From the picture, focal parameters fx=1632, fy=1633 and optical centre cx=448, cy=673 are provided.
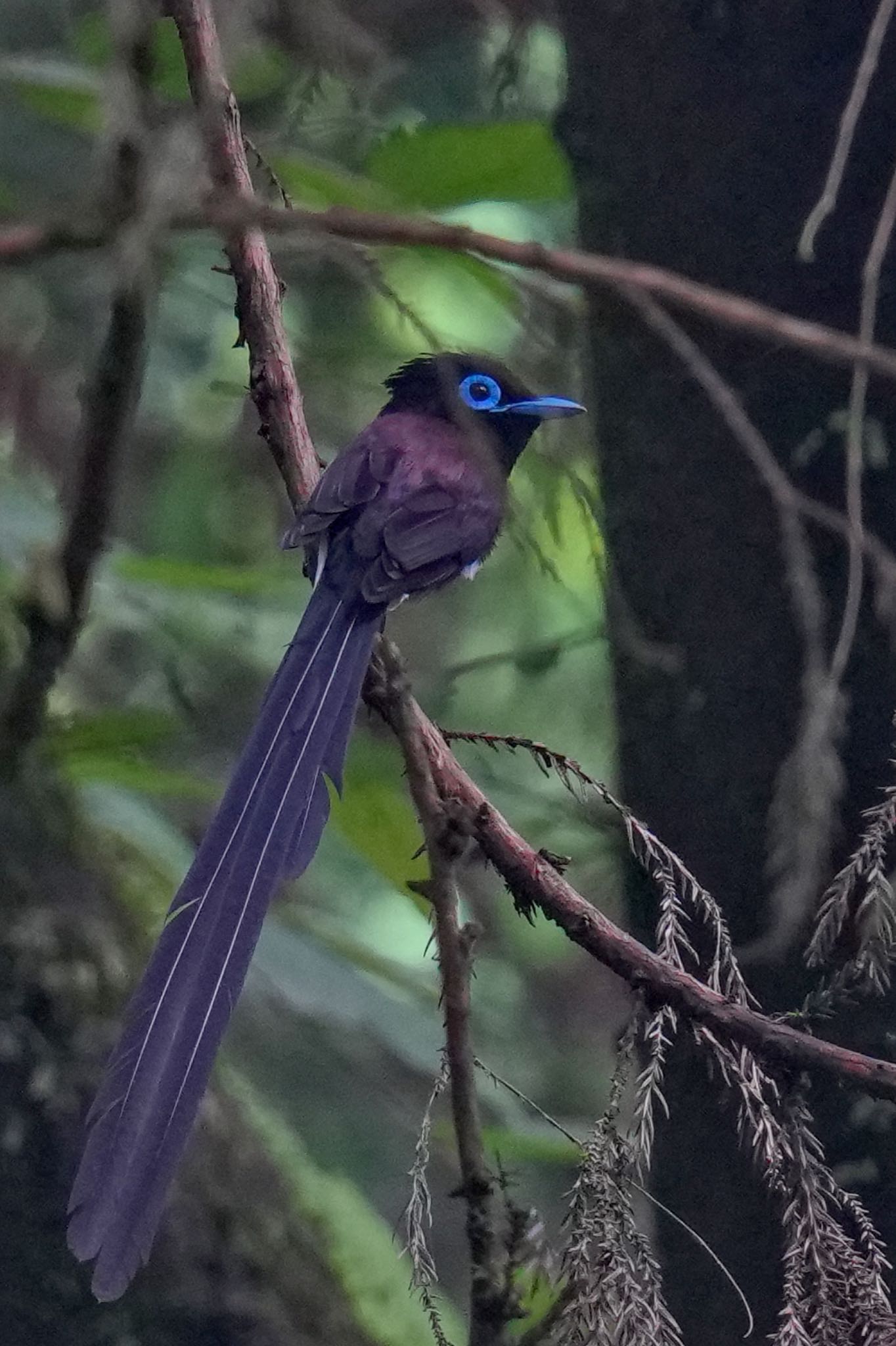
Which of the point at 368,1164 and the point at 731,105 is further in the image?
the point at 368,1164

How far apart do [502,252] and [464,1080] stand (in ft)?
2.21

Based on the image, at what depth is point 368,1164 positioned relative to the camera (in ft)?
10.3

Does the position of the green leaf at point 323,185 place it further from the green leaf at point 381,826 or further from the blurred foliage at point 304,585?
the green leaf at point 381,826

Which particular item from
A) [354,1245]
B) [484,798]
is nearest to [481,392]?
[484,798]

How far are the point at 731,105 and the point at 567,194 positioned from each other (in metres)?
0.25

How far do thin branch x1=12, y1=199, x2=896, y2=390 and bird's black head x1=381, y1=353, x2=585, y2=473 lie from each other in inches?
61.8

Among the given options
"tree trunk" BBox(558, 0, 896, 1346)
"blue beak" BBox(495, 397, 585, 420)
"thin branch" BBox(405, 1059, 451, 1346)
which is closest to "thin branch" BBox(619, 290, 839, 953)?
"thin branch" BBox(405, 1059, 451, 1346)

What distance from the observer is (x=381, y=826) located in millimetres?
2078

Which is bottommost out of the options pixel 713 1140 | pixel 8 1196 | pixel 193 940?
pixel 8 1196

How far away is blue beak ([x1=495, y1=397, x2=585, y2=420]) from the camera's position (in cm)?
233

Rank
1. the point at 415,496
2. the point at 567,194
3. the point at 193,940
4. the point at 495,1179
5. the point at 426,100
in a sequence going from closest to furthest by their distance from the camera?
the point at 495,1179 < the point at 193,940 < the point at 567,194 < the point at 415,496 < the point at 426,100

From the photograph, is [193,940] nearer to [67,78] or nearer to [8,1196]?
[8,1196]

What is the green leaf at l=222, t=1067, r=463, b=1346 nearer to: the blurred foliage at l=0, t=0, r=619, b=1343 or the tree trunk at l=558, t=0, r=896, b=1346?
the blurred foliage at l=0, t=0, r=619, b=1343

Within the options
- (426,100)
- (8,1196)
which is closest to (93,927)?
(8,1196)
